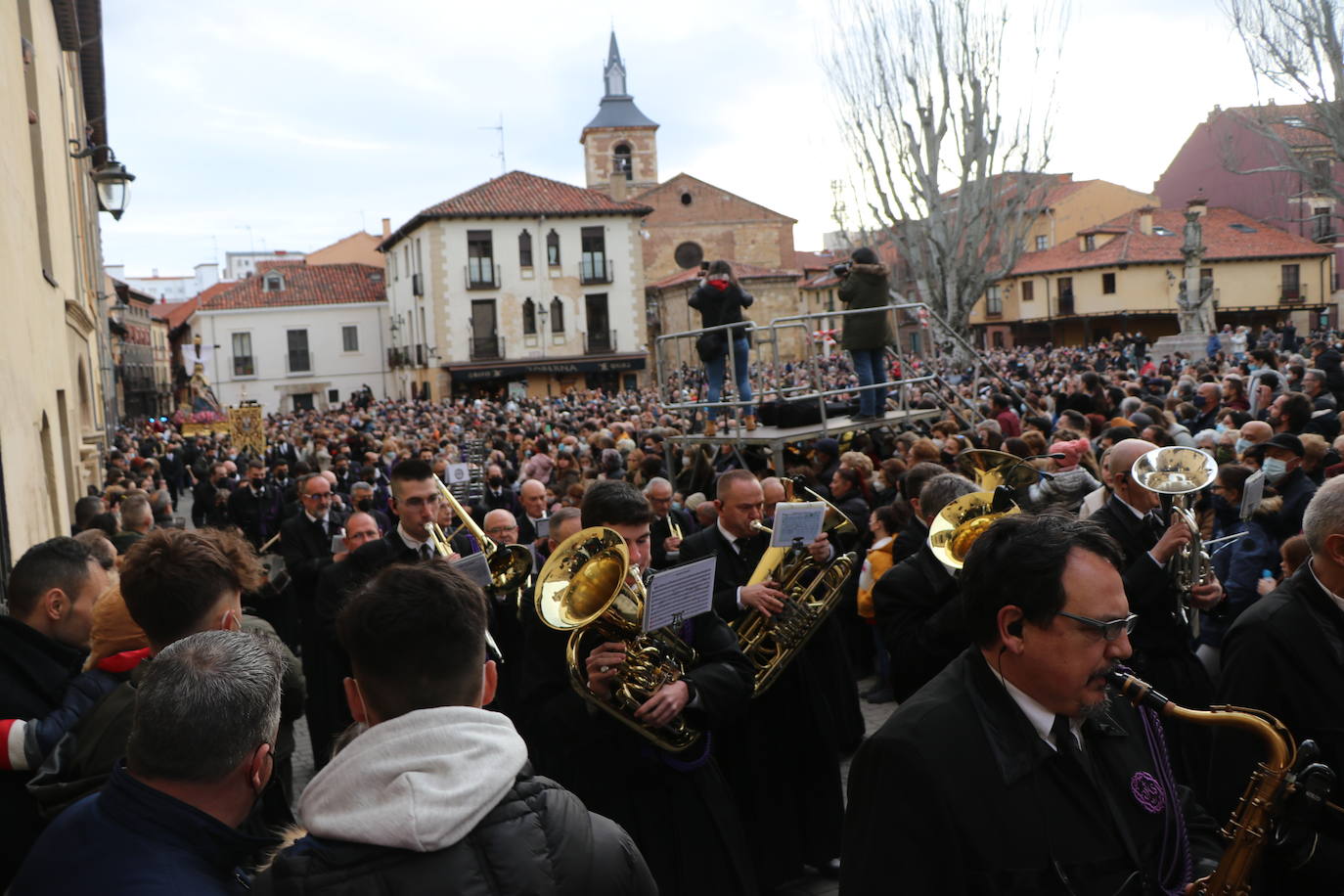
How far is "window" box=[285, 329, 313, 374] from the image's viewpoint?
57.6 m

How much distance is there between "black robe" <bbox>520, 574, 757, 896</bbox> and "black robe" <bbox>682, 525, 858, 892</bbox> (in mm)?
1021

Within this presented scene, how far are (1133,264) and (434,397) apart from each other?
33.4m

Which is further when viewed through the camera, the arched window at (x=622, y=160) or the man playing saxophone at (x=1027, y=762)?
the arched window at (x=622, y=160)

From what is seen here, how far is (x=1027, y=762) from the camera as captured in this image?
2.45 m

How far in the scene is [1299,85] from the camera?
71.5 feet

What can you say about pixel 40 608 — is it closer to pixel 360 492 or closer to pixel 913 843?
pixel 913 843

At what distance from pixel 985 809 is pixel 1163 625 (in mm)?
2714

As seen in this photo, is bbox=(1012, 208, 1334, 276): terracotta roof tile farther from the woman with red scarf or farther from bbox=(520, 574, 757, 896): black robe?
bbox=(520, 574, 757, 896): black robe

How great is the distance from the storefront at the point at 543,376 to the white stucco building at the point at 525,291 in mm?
45

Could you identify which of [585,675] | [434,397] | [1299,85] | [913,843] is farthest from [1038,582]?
[434,397]

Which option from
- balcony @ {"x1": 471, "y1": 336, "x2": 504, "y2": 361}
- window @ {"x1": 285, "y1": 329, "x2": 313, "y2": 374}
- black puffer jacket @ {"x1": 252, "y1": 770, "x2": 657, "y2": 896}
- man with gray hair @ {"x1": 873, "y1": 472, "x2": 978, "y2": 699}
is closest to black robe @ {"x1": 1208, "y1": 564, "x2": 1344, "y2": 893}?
man with gray hair @ {"x1": 873, "y1": 472, "x2": 978, "y2": 699}

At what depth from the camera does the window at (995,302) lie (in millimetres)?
63278

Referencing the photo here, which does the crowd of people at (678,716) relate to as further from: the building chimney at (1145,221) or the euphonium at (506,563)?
the building chimney at (1145,221)

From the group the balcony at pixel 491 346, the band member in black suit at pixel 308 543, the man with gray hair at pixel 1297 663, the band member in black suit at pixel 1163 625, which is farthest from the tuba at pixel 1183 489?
the balcony at pixel 491 346
